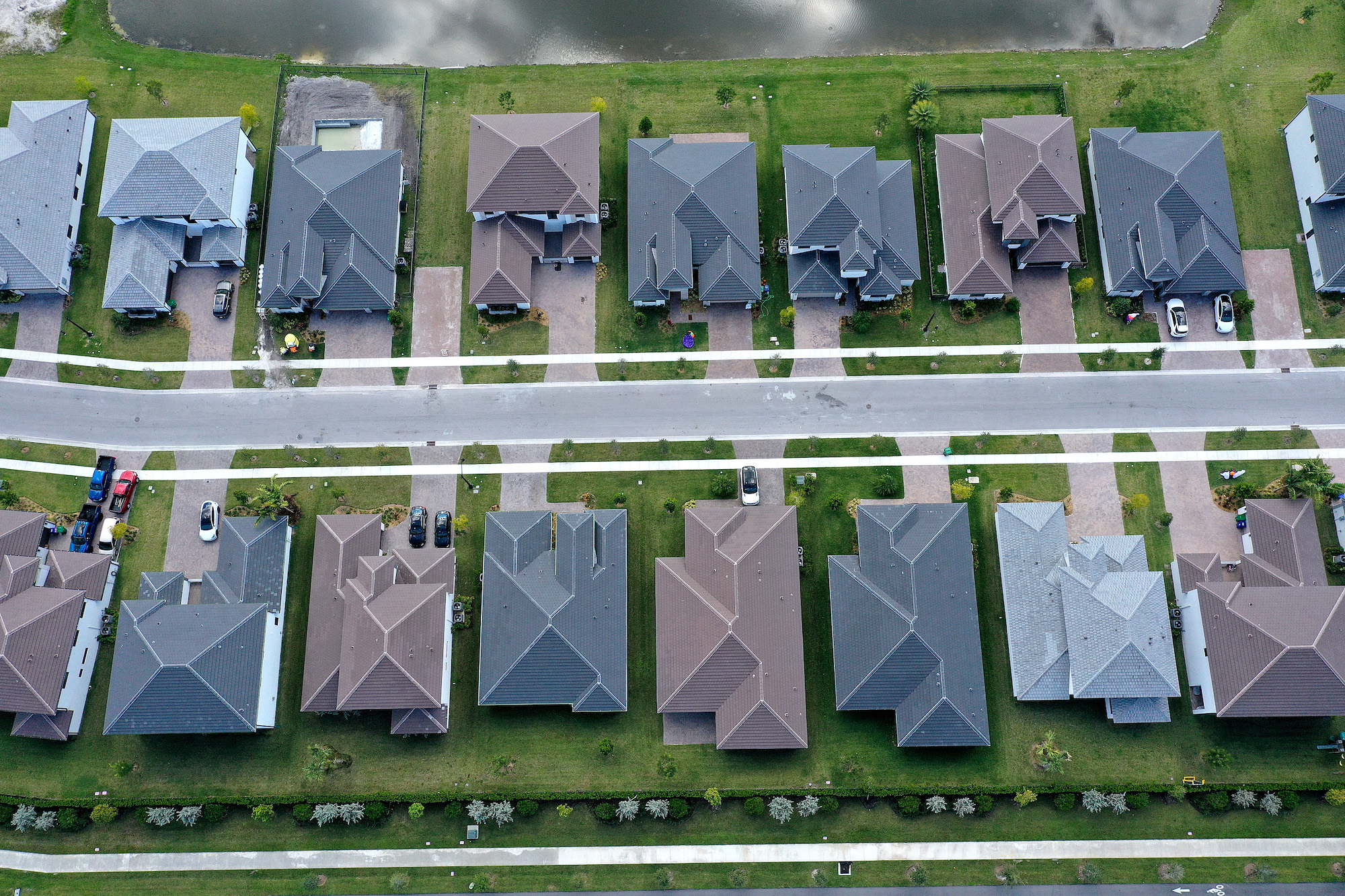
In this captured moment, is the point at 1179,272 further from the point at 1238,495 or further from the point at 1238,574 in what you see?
the point at 1238,574

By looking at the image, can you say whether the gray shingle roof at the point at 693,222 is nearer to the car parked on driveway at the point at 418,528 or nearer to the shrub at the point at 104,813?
the car parked on driveway at the point at 418,528

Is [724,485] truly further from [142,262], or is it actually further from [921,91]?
[142,262]

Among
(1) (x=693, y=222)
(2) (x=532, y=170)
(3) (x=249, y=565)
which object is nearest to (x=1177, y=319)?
(1) (x=693, y=222)

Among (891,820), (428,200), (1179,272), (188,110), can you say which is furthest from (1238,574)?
(188,110)

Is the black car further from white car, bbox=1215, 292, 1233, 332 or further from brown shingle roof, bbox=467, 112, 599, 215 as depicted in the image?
white car, bbox=1215, 292, 1233, 332

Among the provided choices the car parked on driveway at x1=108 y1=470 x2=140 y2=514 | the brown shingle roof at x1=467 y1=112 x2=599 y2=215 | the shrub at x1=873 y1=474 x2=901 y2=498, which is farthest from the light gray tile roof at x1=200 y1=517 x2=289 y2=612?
the shrub at x1=873 y1=474 x2=901 y2=498
